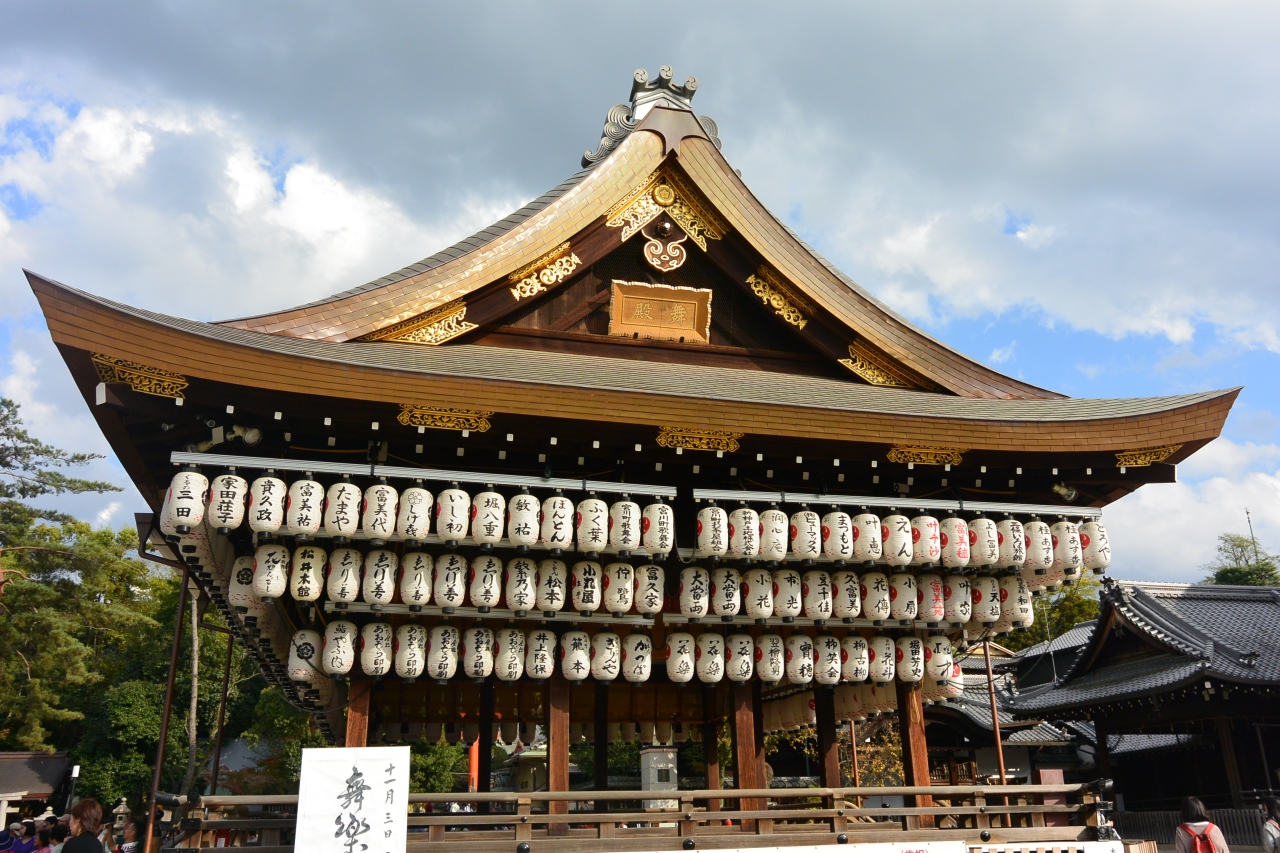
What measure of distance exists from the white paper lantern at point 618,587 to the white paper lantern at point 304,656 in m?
2.88

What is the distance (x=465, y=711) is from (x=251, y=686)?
31.3m

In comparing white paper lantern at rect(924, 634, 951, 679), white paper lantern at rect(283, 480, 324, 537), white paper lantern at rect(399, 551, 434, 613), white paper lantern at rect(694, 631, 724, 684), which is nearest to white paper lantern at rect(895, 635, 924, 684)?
white paper lantern at rect(924, 634, 951, 679)

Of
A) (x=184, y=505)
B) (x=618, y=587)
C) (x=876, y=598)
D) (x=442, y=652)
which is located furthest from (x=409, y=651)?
(x=876, y=598)

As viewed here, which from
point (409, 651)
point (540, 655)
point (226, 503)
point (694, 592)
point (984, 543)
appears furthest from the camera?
point (984, 543)

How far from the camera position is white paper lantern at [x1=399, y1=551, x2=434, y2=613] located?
8.01m

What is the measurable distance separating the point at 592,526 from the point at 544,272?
11.8 feet

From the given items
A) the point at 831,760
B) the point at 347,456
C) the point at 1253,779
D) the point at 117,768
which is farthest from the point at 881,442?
the point at 117,768

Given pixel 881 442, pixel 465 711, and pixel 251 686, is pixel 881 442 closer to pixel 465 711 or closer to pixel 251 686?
pixel 465 711

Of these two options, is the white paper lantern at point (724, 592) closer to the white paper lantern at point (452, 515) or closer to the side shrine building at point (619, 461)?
the side shrine building at point (619, 461)

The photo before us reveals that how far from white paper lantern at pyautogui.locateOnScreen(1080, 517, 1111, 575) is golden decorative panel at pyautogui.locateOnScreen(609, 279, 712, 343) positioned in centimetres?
488

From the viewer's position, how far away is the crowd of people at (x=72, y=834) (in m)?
5.62

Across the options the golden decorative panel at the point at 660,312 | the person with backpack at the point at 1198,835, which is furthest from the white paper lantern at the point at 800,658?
the golden decorative panel at the point at 660,312

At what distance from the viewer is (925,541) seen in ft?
29.6

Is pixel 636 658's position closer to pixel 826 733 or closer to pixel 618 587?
pixel 618 587
